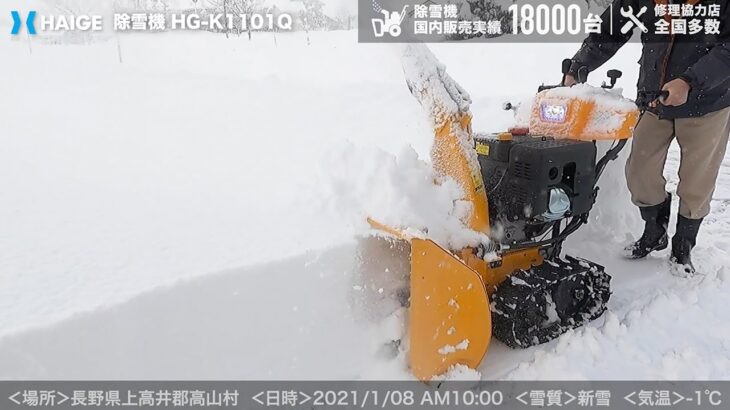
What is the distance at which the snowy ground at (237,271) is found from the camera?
7.68ft

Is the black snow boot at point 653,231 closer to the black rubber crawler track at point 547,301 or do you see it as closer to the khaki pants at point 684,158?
the khaki pants at point 684,158

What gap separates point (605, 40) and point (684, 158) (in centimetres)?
82

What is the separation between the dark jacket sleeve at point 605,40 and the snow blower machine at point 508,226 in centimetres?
66

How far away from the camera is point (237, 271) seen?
2.75 m

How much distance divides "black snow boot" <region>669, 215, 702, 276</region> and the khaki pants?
0.04 meters

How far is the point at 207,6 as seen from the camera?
2089 cm

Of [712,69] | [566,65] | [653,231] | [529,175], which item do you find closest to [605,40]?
[566,65]

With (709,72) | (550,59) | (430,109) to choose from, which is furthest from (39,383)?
(550,59)

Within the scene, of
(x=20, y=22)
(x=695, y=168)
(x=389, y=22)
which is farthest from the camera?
(x=20, y=22)

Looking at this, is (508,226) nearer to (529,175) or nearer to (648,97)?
(529,175)

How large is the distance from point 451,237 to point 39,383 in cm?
171

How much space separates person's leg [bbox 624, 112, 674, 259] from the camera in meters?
3.21

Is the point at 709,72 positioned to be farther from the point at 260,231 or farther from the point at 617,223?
the point at 260,231

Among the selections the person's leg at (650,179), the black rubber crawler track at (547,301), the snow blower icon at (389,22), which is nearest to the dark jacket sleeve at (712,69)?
the person's leg at (650,179)
